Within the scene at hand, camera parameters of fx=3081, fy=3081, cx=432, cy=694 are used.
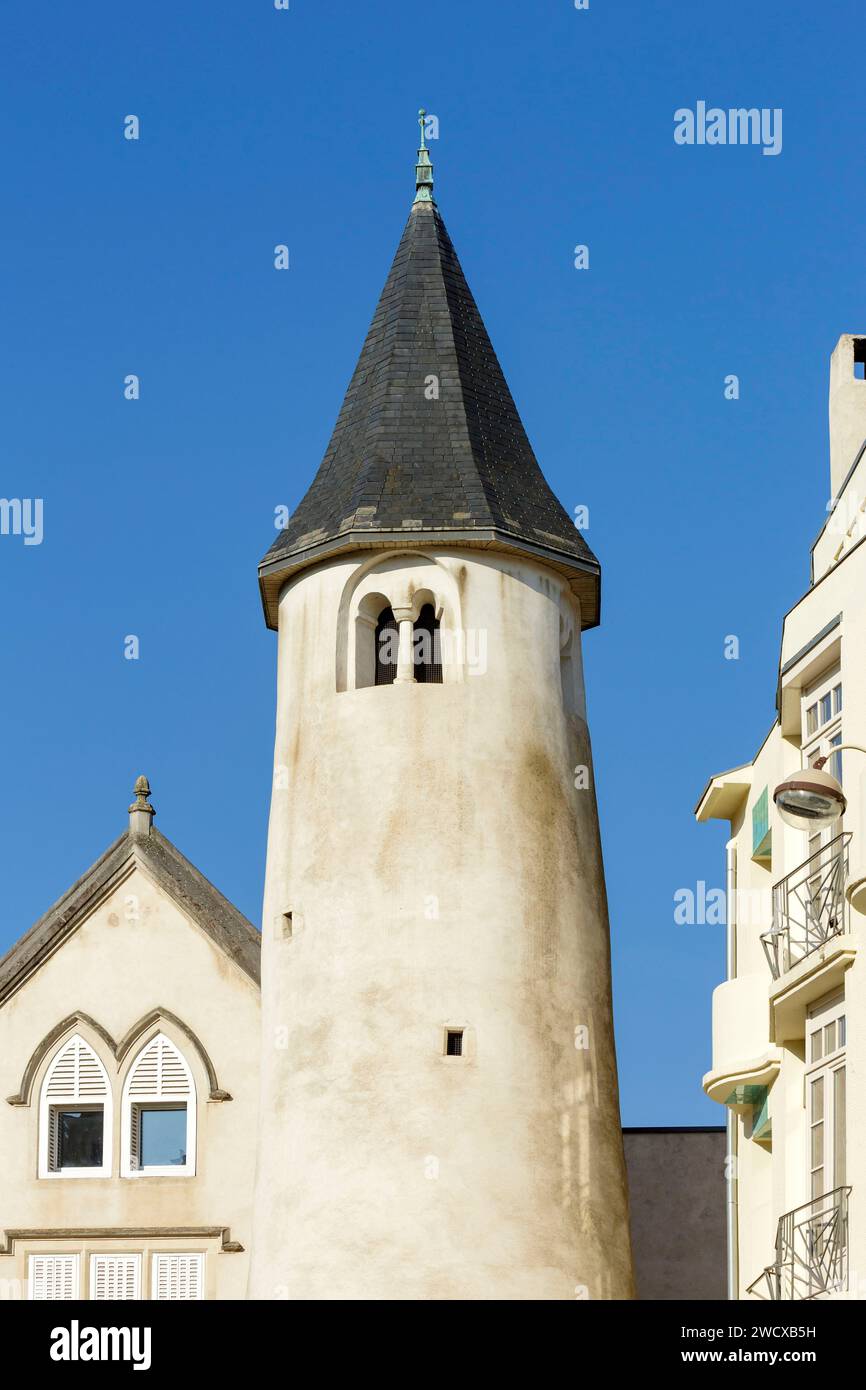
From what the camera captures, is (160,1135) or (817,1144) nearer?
(817,1144)

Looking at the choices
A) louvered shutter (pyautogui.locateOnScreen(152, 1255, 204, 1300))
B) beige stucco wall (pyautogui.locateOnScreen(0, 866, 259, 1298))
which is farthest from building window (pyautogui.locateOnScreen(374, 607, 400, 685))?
louvered shutter (pyautogui.locateOnScreen(152, 1255, 204, 1300))

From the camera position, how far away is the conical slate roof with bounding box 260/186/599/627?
44125 mm

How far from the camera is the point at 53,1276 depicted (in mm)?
43969

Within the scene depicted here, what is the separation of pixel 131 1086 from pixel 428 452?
1022 cm

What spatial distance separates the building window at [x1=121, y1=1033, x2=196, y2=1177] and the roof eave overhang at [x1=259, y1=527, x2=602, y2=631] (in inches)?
270

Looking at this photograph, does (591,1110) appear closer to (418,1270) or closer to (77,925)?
(418,1270)

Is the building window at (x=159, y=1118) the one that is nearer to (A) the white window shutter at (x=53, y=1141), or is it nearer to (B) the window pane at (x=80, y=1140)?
(B) the window pane at (x=80, y=1140)

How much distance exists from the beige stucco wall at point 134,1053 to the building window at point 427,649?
521 cm

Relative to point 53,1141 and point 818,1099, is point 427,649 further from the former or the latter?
point 818,1099

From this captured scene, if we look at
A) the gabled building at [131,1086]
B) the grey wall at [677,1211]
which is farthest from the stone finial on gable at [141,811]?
the grey wall at [677,1211]

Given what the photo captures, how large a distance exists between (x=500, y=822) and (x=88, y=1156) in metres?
7.99

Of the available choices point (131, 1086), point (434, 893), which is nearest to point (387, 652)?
point (434, 893)

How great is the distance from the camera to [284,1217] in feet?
135
